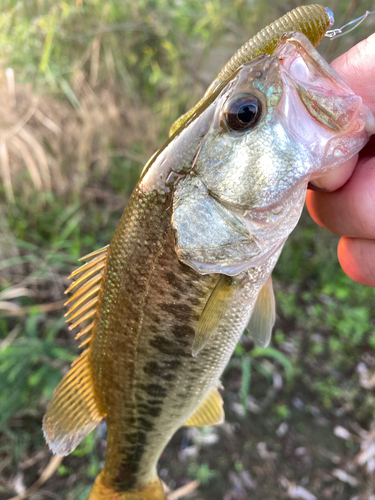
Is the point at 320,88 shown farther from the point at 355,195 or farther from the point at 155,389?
the point at 155,389

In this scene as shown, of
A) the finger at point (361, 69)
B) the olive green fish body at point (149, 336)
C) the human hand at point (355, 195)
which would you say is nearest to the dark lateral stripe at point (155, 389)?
the olive green fish body at point (149, 336)

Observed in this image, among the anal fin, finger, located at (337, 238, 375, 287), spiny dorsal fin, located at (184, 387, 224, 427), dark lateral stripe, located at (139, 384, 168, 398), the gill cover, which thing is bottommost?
spiny dorsal fin, located at (184, 387, 224, 427)

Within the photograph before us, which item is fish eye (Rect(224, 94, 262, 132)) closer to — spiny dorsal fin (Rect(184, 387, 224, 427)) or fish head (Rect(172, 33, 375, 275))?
fish head (Rect(172, 33, 375, 275))

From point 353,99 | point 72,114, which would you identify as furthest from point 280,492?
point 72,114

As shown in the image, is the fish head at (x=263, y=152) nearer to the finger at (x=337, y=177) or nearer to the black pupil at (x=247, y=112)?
the black pupil at (x=247, y=112)

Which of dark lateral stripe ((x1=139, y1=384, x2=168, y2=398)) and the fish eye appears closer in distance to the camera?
the fish eye

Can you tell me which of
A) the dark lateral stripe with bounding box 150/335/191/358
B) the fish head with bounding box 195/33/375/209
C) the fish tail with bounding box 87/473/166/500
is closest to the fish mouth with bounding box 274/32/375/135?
the fish head with bounding box 195/33/375/209

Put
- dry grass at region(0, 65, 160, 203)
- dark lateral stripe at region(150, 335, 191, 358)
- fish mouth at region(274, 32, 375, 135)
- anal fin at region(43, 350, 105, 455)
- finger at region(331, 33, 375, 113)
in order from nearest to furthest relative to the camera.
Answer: fish mouth at region(274, 32, 375, 135) < finger at region(331, 33, 375, 113) < dark lateral stripe at region(150, 335, 191, 358) < anal fin at region(43, 350, 105, 455) < dry grass at region(0, 65, 160, 203)
